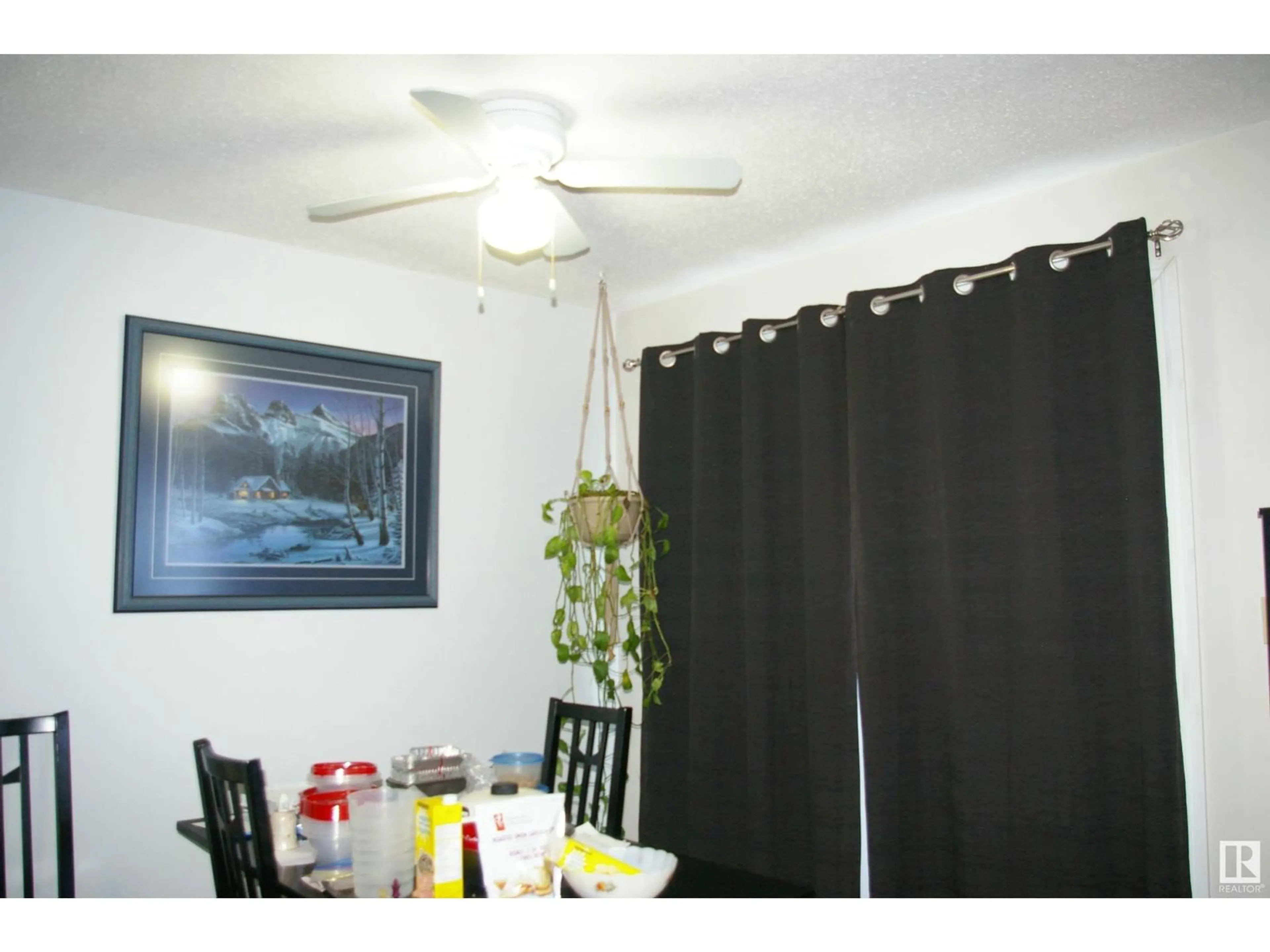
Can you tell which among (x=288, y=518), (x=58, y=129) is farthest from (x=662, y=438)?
(x=58, y=129)

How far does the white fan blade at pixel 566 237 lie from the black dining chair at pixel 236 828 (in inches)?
56.9

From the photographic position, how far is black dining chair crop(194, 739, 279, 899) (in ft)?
5.84

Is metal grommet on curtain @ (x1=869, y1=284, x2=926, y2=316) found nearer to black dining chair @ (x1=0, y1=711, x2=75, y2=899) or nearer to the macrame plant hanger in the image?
the macrame plant hanger

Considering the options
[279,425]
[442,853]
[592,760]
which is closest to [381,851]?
[442,853]

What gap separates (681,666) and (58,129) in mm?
2460

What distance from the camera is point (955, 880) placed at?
2.61 metres

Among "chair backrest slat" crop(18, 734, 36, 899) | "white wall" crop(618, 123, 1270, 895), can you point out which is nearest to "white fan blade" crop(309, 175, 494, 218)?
"chair backrest slat" crop(18, 734, 36, 899)

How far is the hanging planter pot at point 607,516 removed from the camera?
129 inches

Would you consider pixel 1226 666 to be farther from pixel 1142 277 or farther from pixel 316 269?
pixel 316 269

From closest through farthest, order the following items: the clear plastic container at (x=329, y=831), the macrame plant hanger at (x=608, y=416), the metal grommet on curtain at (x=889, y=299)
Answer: the clear plastic container at (x=329, y=831) < the metal grommet on curtain at (x=889, y=299) < the macrame plant hanger at (x=608, y=416)

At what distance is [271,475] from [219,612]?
46 centimetres

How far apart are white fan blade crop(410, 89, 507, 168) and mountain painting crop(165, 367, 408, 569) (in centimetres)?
139

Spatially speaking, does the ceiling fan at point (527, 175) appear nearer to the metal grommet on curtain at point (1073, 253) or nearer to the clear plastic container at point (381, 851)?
the metal grommet on curtain at point (1073, 253)

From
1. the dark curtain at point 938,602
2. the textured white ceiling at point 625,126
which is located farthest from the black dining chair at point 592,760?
the textured white ceiling at point 625,126
